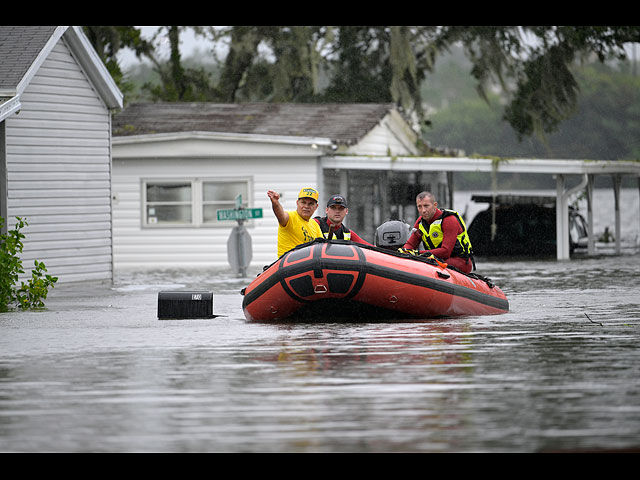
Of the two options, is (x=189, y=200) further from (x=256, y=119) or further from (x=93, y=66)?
(x=93, y=66)

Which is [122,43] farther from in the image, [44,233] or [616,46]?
[44,233]

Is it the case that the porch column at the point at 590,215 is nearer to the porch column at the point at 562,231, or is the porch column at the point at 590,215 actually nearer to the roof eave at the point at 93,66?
the porch column at the point at 562,231

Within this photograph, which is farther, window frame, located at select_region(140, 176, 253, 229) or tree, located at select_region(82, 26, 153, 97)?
tree, located at select_region(82, 26, 153, 97)

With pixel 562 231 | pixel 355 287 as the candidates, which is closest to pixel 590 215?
pixel 562 231

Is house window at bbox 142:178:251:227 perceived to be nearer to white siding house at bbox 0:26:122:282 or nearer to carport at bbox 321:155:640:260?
carport at bbox 321:155:640:260

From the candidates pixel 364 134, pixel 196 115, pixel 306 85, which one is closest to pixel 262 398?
pixel 364 134

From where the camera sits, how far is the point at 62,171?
20.1 meters

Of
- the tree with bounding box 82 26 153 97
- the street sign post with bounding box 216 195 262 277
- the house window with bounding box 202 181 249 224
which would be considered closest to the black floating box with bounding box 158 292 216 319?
the street sign post with bounding box 216 195 262 277

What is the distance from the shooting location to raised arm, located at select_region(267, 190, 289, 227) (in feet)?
41.6

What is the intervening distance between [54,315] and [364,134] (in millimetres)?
14688

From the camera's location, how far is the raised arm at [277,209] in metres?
12.7

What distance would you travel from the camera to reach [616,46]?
34406 millimetres

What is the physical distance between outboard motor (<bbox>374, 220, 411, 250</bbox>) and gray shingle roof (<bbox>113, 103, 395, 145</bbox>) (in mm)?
13217
